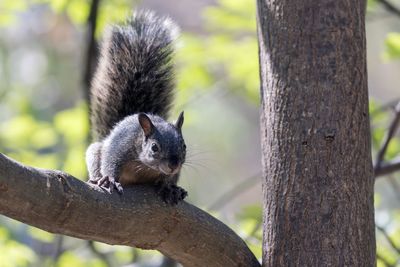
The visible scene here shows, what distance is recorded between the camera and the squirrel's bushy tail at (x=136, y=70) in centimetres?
374

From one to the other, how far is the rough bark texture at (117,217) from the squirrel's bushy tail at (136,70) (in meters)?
0.89

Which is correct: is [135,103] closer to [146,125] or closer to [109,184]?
[146,125]

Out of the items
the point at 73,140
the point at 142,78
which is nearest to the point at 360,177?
the point at 142,78

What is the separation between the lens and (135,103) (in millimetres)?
3848

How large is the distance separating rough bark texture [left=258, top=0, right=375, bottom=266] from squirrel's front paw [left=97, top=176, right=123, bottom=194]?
544 millimetres

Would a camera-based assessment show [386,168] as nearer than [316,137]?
No

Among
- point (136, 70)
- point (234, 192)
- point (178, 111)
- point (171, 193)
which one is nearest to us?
point (171, 193)

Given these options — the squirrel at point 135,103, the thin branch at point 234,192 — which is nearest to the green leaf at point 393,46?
the thin branch at point 234,192

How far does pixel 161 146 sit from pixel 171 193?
0.55 metres

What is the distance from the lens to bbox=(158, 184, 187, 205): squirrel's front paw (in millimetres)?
2874

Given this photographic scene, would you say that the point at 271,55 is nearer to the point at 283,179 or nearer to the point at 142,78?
the point at 283,179

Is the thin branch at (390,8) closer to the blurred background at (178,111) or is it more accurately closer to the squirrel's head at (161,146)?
the blurred background at (178,111)

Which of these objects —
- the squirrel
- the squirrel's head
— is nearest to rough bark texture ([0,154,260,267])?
the squirrel's head

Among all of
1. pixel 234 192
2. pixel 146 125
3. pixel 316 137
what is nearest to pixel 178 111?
pixel 234 192
